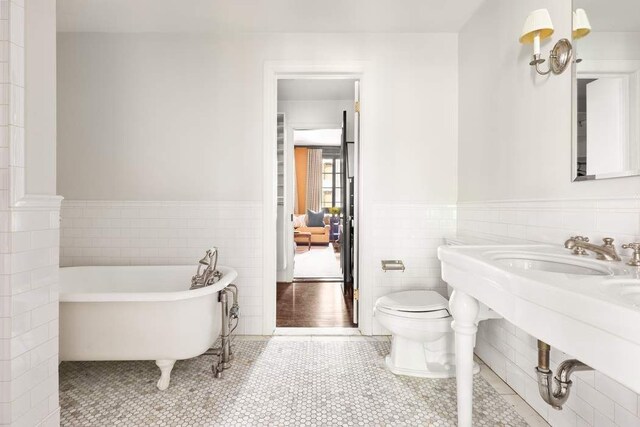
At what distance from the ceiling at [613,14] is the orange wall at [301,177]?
310 inches

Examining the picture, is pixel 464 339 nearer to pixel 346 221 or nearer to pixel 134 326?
pixel 134 326

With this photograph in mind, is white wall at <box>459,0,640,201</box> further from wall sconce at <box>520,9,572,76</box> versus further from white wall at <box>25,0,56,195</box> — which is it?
white wall at <box>25,0,56,195</box>

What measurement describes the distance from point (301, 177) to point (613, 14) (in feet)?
26.4

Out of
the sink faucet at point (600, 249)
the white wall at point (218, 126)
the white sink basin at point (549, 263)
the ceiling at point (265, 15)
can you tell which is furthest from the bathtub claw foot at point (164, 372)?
the ceiling at point (265, 15)

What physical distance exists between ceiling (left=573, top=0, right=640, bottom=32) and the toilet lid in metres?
1.50

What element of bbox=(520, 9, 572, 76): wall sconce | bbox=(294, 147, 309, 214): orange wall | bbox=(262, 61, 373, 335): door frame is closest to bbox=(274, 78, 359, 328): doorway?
bbox=(262, 61, 373, 335): door frame

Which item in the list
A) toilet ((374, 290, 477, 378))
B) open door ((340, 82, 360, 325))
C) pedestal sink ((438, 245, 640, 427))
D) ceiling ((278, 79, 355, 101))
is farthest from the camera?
ceiling ((278, 79, 355, 101))

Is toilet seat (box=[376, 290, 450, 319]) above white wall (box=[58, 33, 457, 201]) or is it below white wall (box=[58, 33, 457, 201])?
below

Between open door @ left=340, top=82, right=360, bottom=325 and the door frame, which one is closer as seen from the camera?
the door frame

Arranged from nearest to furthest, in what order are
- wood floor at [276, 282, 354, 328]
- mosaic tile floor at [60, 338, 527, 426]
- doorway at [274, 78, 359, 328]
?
mosaic tile floor at [60, 338, 527, 426] → wood floor at [276, 282, 354, 328] → doorway at [274, 78, 359, 328]

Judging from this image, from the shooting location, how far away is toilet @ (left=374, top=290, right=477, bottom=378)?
1.93 m

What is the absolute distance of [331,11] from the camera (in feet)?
7.71

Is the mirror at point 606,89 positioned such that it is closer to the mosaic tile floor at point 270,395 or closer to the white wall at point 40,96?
the mosaic tile floor at point 270,395

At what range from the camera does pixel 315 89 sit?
3994 millimetres
